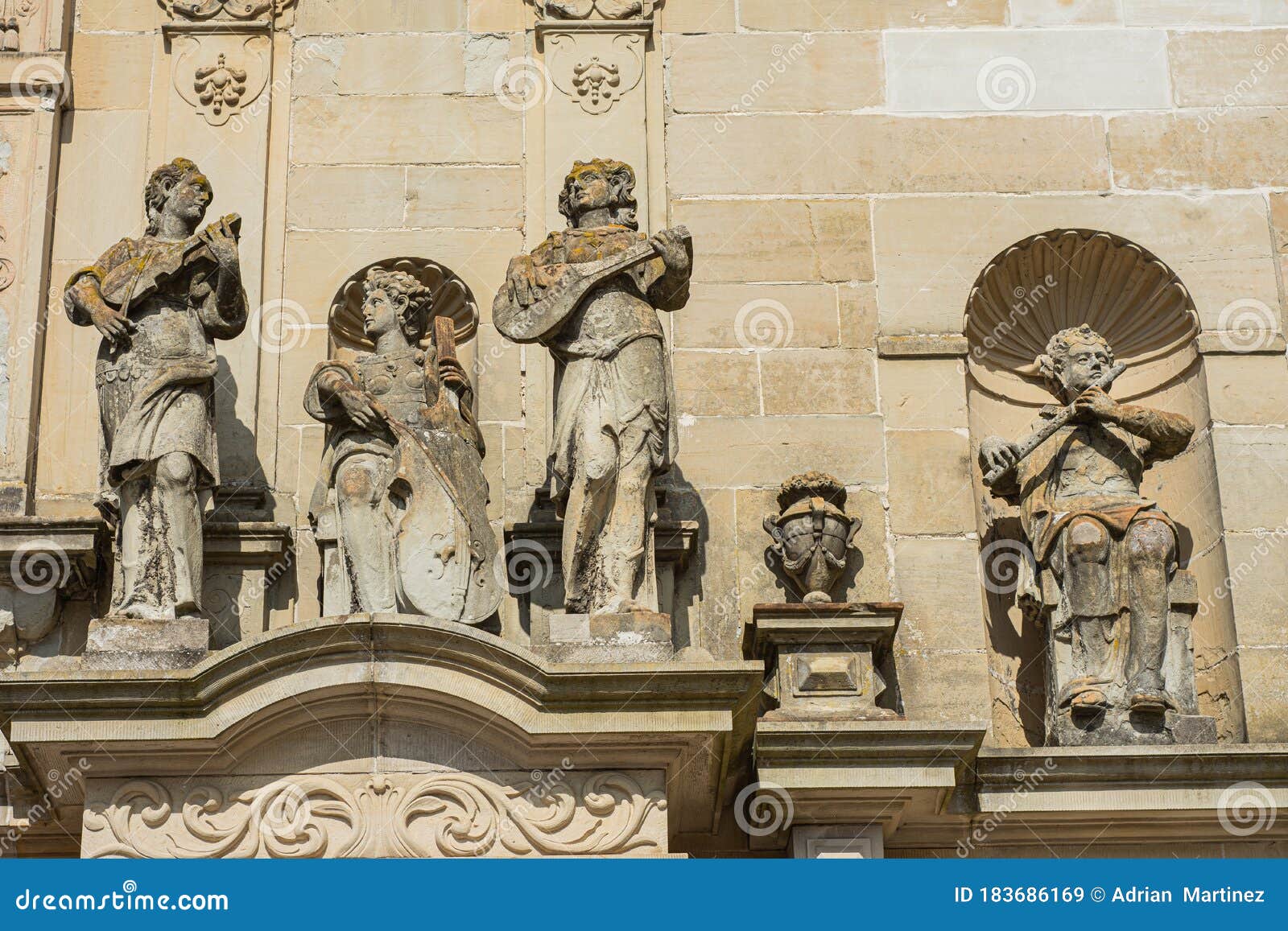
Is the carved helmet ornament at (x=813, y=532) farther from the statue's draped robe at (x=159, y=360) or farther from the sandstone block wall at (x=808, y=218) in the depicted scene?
the statue's draped robe at (x=159, y=360)

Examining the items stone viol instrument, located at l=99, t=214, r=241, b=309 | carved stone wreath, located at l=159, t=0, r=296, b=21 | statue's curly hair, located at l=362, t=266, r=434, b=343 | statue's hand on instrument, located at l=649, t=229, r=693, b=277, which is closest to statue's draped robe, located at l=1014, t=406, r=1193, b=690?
statue's hand on instrument, located at l=649, t=229, r=693, b=277

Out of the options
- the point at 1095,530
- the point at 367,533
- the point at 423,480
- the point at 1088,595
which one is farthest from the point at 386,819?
the point at 1095,530

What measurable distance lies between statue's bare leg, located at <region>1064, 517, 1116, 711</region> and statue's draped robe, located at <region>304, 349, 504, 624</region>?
2.47 meters

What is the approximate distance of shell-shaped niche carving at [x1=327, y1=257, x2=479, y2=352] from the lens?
469 inches

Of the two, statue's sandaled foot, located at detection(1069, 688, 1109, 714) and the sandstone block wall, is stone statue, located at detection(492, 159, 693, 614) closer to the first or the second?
the sandstone block wall

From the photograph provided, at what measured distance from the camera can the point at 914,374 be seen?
1173cm

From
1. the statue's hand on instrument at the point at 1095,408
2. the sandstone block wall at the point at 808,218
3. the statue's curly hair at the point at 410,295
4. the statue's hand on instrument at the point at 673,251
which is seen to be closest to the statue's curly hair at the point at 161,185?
the statue's curly hair at the point at 410,295

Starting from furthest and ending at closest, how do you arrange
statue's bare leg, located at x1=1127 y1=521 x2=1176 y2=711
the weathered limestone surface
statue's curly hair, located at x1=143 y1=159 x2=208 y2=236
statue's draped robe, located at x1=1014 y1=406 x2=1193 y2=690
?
the weathered limestone surface
statue's curly hair, located at x1=143 y1=159 x2=208 y2=236
statue's draped robe, located at x1=1014 y1=406 x2=1193 y2=690
statue's bare leg, located at x1=1127 y1=521 x2=1176 y2=711

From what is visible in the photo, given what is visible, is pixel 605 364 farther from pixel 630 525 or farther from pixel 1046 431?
pixel 1046 431

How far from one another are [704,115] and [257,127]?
220 cm

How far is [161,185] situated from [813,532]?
3.24 m

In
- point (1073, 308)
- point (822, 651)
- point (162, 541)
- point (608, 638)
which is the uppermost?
point (1073, 308)

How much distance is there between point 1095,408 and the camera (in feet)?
35.8

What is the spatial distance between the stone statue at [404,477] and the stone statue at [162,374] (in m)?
0.52
